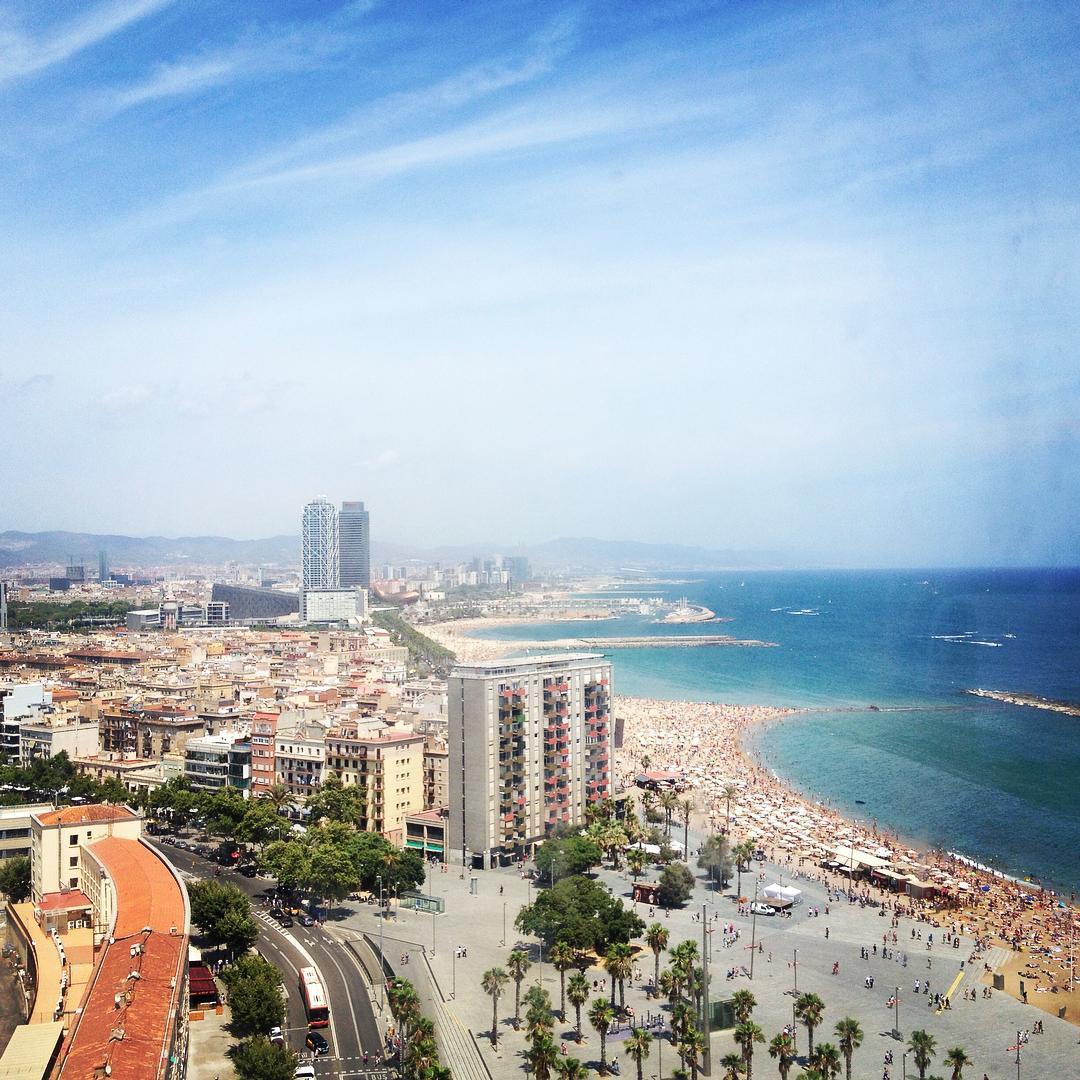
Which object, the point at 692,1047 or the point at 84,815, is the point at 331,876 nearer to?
the point at 84,815

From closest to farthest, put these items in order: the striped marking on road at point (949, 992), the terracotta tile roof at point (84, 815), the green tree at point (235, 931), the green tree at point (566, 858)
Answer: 1. the striped marking on road at point (949, 992)
2. the green tree at point (235, 931)
3. the terracotta tile roof at point (84, 815)
4. the green tree at point (566, 858)

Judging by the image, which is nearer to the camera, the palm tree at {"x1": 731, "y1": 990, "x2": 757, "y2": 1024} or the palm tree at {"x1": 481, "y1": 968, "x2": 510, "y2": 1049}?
the palm tree at {"x1": 731, "y1": 990, "x2": 757, "y2": 1024}

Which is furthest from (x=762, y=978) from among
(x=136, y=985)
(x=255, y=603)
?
(x=255, y=603)

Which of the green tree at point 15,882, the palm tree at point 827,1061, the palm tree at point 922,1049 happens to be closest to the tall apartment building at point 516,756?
the green tree at point 15,882

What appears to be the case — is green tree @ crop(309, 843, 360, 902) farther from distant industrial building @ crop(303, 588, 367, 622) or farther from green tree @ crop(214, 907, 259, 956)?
distant industrial building @ crop(303, 588, 367, 622)

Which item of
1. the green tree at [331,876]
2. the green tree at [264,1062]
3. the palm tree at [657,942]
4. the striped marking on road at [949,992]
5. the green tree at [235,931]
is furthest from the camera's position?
the green tree at [331,876]

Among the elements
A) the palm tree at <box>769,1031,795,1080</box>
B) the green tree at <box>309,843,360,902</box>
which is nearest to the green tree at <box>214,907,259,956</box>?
the green tree at <box>309,843,360,902</box>

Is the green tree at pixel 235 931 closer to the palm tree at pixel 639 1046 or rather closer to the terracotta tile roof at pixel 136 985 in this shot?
the terracotta tile roof at pixel 136 985
